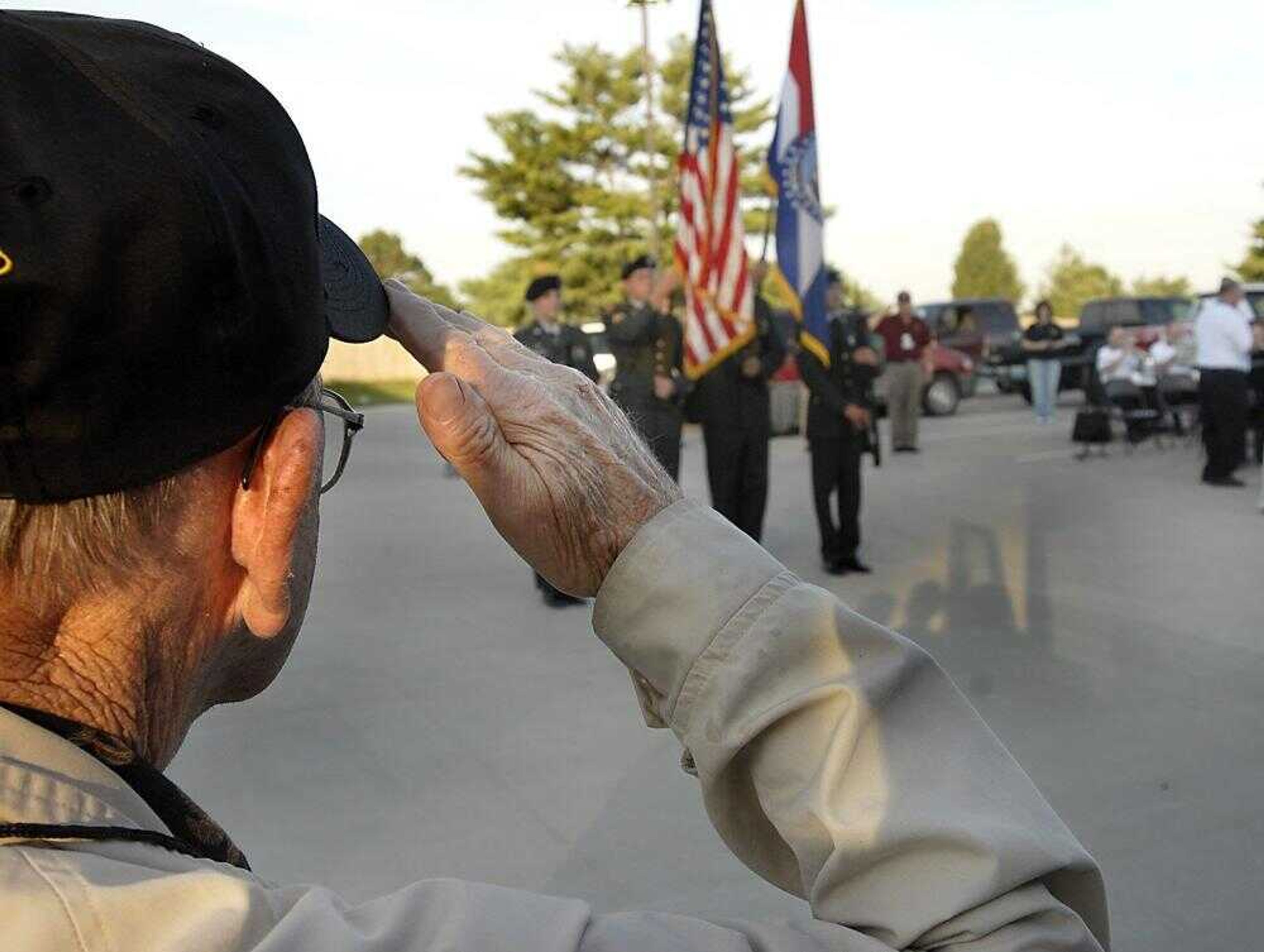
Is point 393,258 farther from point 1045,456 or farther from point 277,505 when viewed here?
point 277,505

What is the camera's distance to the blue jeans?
19062mm

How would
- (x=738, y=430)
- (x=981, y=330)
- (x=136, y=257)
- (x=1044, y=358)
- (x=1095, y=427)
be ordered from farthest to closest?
(x=981, y=330) → (x=1044, y=358) → (x=1095, y=427) → (x=738, y=430) → (x=136, y=257)

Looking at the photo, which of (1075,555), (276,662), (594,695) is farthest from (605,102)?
(276,662)

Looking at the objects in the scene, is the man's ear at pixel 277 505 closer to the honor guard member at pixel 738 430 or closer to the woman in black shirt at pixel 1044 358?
the honor guard member at pixel 738 430

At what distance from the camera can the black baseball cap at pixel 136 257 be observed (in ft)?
2.73

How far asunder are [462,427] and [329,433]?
0.57ft

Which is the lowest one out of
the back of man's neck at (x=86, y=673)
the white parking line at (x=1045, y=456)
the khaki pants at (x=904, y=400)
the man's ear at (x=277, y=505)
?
the white parking line at (x=1045, y=456)

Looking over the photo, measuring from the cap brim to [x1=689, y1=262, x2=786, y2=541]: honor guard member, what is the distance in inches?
273

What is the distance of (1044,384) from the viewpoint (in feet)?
62.6

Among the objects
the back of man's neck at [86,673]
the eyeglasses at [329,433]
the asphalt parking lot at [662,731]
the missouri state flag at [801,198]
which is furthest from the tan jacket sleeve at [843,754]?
the missouri state flag at [801,198]

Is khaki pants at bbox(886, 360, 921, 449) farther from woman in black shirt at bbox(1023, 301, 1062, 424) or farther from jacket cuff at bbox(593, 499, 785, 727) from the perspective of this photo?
jacket cuff at bbox(593, 499, 785, 727)

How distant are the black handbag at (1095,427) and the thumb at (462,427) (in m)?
14.2

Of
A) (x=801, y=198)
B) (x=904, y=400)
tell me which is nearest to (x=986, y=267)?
(x=904, y=400)

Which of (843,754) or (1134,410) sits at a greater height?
(843,754)
